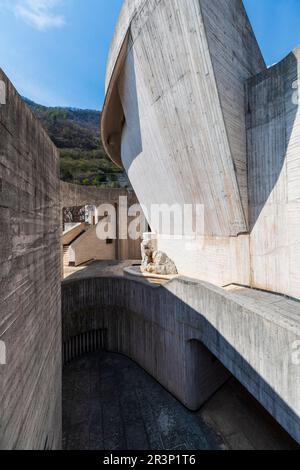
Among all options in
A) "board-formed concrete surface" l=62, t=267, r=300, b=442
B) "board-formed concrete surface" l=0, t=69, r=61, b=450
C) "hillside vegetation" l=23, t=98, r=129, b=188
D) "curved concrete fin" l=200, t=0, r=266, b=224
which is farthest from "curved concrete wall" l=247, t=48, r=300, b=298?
"hillside vegetation" l=23, t=98, r=129, b=188

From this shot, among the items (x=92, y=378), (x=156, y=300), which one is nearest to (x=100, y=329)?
(x=92, y=378)

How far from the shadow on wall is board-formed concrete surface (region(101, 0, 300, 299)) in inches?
1.0

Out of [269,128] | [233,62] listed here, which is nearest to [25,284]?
[269,128]

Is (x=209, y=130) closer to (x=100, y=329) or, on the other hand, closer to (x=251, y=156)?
(x=251, y=156)

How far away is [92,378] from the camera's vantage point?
265 inches

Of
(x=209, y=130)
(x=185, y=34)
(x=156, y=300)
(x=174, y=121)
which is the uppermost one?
(x=185, y=34)

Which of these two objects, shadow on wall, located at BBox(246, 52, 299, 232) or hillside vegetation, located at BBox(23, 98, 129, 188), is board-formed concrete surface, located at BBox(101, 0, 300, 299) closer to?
shadow on wall, located at BBox(246, 52, 299, 232)

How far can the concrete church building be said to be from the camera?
7.73 feet

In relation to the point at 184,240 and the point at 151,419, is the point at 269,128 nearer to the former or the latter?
the point at 184,240

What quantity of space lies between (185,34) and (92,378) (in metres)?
10.1

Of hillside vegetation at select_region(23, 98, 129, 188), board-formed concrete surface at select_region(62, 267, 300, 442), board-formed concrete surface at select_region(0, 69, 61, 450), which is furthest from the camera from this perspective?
hillside vegetation at select_region(23, 98, 129, 188)

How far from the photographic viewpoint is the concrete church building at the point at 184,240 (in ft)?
7.73

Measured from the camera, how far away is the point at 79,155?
107 ft

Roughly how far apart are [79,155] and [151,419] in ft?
114
